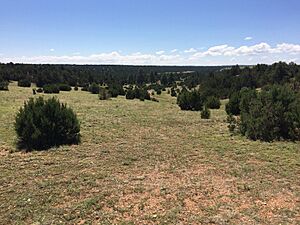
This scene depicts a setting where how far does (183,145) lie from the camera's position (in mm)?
12203

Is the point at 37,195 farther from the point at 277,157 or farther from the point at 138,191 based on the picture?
the point at 277,157

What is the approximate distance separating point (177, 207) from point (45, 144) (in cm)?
662

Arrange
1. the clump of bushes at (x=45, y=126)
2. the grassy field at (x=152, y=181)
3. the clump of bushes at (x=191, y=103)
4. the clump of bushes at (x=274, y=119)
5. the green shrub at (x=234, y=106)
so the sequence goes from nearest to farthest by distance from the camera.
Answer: the grassy field at (x=152, y=181) < the clump of bushes at (x=45, y=126) < the clump of bushes at (x=274, y=119) < the green shrub at (x=234, y=106) < the clump of bushes at (x=191, y=103)

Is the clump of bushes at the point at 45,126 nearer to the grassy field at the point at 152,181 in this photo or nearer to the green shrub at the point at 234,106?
the grassy field at the point at 152,181

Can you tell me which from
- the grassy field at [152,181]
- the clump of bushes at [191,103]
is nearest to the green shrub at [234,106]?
the clump of bushes at [191,103]

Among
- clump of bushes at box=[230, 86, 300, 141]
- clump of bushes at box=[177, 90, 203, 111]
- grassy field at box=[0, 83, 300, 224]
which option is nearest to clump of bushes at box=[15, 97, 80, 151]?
grassy field at box=[0, 83, 300, 224]

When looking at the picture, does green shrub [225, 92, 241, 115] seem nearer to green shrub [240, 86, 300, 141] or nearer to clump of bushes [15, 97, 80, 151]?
green shrub [240, 86, 300, 141]

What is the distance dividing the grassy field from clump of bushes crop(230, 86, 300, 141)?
2.56 ft

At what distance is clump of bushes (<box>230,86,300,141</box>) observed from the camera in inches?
518

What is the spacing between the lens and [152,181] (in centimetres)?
844

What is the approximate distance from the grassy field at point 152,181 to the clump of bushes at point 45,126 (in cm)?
55

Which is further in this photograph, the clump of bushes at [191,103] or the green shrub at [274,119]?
the clump of bushes at [191,103]

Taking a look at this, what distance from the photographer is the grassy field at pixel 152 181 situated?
658 centimetres

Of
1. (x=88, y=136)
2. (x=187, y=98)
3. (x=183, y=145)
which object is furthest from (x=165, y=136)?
(x=187, y=98)
